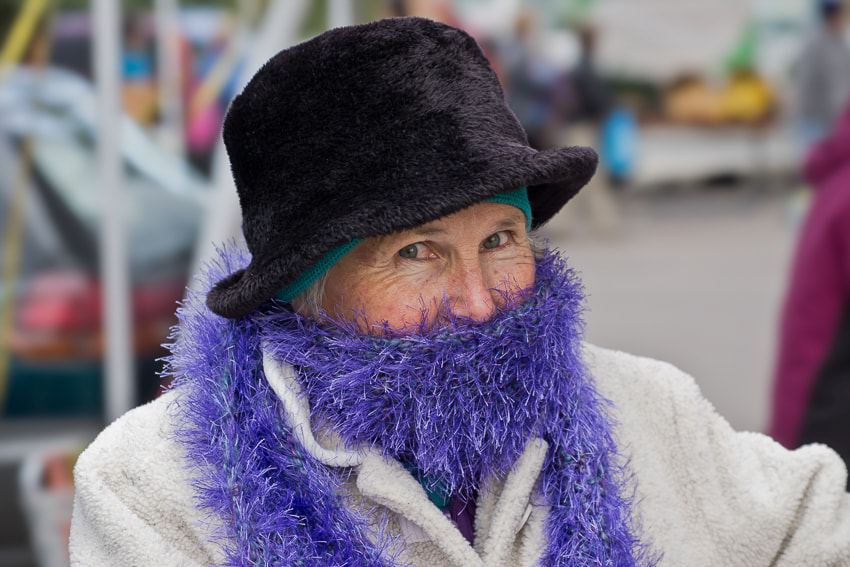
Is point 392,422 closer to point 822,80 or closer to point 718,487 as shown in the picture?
point 718,487

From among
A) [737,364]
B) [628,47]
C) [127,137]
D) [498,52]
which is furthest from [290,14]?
[628,47]

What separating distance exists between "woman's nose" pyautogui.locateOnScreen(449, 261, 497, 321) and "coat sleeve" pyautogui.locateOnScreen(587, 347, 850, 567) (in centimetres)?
34

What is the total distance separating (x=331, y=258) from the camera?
1.47 meters

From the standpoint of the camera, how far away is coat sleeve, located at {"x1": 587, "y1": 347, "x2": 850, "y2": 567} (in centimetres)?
163

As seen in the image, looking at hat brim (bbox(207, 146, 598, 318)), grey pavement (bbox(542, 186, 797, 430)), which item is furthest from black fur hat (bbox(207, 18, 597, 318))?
grey pavement (bbox(542, 186, 797, 430))

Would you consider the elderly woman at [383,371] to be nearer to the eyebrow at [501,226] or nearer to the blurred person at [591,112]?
the eyebrow at [501,226]

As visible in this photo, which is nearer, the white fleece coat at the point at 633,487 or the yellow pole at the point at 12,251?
the white fleece coat at the point at 633,487

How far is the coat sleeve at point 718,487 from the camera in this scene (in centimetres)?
163

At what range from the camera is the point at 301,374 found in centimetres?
153

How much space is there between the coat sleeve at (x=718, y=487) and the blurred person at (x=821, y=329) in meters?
1.30

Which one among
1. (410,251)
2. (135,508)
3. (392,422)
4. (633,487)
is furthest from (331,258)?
(633,487)

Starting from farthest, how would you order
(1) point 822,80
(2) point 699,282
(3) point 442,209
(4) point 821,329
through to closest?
(2) point 699,282
(1) point 822,80
(4) point 821,329
(3) point 442,209

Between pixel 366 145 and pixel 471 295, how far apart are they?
276 mm

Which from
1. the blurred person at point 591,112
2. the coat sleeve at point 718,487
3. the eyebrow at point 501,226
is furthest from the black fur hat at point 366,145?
the blurred person at point 591,112
